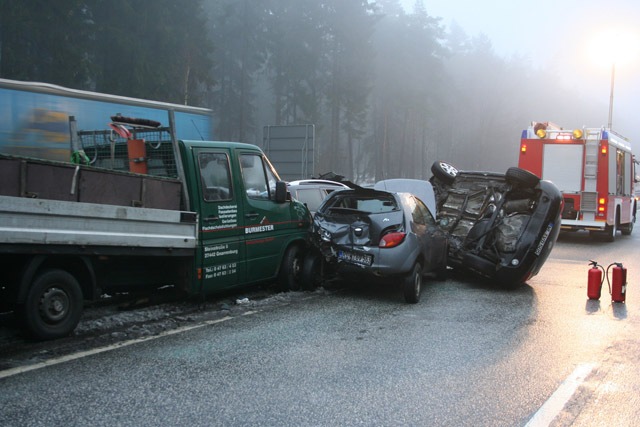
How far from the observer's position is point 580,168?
1661cm

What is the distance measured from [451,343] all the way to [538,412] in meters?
1.91

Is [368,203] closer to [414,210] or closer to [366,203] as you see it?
[366,203]

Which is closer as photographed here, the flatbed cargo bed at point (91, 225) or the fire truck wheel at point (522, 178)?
the flatbed cargo bed at point (91, 225)

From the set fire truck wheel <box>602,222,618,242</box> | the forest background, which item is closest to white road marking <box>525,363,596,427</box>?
fire truck wheel <box>602,222,618,242</box>

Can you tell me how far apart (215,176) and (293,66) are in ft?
137

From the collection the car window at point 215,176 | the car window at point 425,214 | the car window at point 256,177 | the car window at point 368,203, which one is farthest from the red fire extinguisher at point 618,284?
the car window at point 215,176

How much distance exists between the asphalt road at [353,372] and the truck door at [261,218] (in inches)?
23.0

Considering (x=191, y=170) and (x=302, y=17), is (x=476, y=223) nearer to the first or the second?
(x=191, y=170)

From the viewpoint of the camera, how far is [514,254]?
30.1 feet

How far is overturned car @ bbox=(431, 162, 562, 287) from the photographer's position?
30.1 ft

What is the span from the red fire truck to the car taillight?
33.8 feet

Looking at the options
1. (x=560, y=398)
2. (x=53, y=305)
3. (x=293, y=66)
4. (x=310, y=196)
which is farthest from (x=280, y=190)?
(x=293, y=66)

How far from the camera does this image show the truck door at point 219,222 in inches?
276

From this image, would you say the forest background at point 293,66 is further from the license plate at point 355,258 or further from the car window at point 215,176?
the license plate at point 355,258
